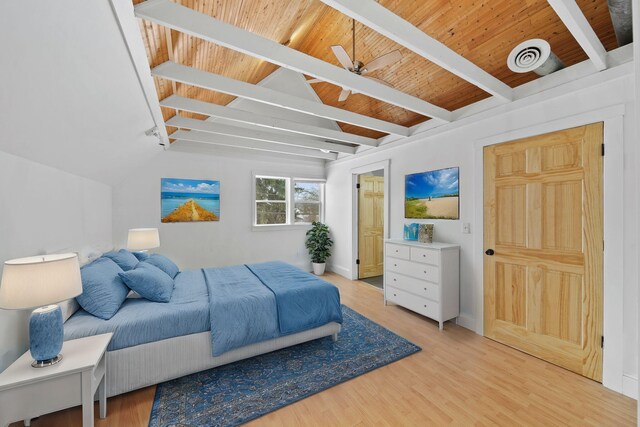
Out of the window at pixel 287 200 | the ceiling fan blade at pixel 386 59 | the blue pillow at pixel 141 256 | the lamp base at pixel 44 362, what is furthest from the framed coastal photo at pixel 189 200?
the ceiling fan blade at pixel 386 59

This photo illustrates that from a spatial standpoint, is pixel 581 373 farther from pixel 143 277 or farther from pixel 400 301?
pixel 143 277

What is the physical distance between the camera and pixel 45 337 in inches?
58.6

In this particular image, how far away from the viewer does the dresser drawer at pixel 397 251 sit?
354cm

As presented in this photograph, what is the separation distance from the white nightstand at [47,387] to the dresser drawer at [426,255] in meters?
3.16

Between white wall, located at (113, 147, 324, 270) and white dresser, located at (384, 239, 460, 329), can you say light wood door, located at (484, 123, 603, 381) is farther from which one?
white wall, located at (113, 147, 324, 270)

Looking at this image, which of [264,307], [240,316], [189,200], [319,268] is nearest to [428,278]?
[264,307]

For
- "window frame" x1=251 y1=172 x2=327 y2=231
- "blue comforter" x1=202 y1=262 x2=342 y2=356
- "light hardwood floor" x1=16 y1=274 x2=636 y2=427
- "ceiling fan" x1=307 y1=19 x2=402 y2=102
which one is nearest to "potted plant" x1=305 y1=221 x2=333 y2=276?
"window frame" x1=251 y1=172 x2=327 y2=231

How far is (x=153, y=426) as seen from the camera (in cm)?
172

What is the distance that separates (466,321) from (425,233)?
3.82ft

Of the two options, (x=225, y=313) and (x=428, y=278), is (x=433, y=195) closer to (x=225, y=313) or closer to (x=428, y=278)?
(x=428, y=278)

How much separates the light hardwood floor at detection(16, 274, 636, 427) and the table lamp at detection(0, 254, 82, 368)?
696 millimetres

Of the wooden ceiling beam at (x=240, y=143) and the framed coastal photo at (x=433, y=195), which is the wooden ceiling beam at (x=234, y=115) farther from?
the framed coastal photo at (x=433, y=195)

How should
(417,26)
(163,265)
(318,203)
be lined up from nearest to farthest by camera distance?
(417,26)
(163,265)
(318,203)

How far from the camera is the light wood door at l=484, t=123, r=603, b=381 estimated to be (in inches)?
86.7
